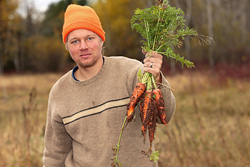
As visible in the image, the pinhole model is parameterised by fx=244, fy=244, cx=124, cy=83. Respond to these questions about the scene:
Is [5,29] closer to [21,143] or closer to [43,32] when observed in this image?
[43,32]

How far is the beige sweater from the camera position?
6.18 ft

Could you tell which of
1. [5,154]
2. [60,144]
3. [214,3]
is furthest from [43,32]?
[60,144]

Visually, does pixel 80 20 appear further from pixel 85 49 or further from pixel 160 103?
pixel 160 103

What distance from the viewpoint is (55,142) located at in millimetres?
2236

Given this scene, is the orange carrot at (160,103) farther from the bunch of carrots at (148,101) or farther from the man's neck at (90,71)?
the man's neck at (90,71)

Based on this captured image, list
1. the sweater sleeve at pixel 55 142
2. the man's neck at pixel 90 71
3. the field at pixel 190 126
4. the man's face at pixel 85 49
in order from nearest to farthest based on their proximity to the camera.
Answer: the man's face at pixel 85 49 → the man's neck at pixel 90 71 → the sweater sleeve at pixel 55 142 → the field at pixel 190 126

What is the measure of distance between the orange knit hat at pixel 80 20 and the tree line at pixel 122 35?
1190cm

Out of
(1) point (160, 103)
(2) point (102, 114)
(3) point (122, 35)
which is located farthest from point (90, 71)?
(3) point (122, 35)

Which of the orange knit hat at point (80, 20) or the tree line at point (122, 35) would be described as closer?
the orange knit hat at point (80, 20)

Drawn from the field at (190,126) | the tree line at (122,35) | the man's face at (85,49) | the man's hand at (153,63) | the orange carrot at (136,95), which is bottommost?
the field at (190,126)

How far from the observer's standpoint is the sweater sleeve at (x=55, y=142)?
2.18 m

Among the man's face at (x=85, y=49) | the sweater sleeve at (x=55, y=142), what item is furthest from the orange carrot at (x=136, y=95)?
the sweater sleeve at (x=55, y=142)

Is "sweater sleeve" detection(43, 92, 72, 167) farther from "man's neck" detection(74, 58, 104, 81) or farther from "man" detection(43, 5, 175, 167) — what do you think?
"man's neck" detection(74, 58, 104, 81)

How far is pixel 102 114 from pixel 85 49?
519mm
